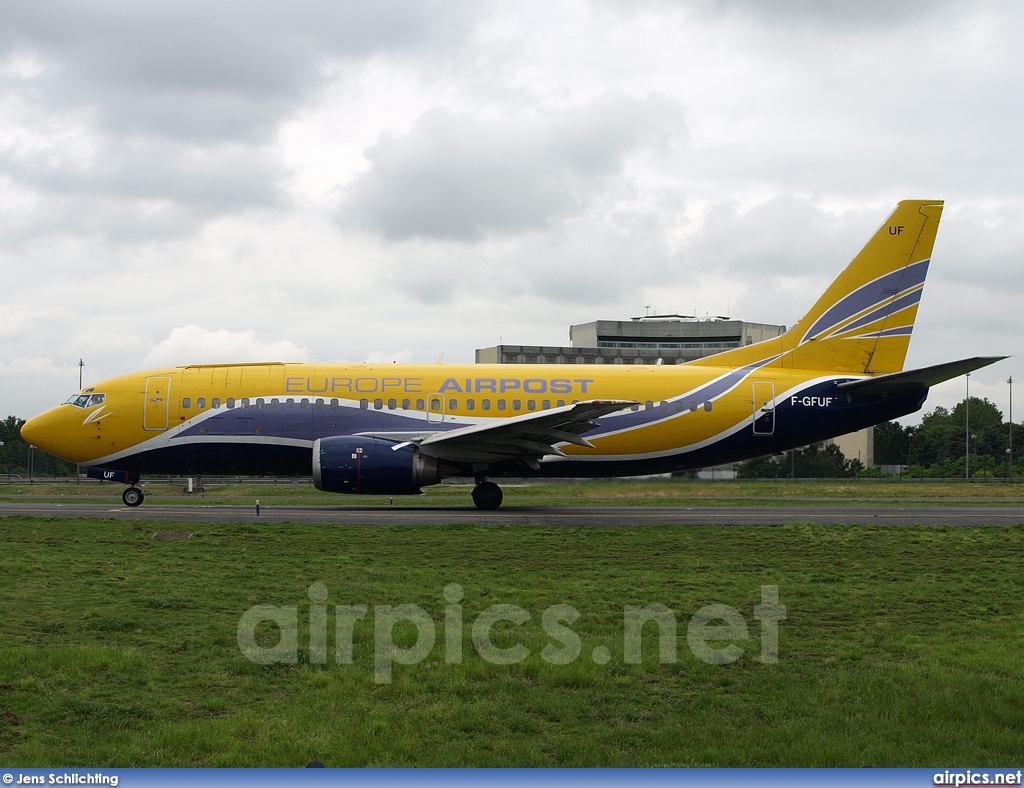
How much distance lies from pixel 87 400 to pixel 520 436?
1256 centimetres

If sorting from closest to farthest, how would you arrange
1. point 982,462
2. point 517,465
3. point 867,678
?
point 867,678 < point 517,465 < point 982,462

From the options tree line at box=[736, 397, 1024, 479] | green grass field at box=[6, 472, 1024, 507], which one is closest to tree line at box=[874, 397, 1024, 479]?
tree line at box=[736, 397, 1024, 479]

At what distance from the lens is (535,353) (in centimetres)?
8569

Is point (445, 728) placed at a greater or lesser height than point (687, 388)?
lesser

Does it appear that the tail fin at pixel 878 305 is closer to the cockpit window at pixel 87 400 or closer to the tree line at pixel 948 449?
the cockpit window at pixel 87 400

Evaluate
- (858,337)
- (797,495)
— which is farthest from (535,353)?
(858,337)

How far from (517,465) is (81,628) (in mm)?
17326

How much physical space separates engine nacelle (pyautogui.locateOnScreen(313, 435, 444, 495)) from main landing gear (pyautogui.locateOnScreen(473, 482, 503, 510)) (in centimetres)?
238

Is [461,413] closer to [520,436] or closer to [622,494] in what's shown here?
[520,436]

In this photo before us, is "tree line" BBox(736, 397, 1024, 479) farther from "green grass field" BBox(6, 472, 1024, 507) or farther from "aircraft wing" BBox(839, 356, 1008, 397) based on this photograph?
"aircraft wing" BBox(839, 356, 1008, 397)

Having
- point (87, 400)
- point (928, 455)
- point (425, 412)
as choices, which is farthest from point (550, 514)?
point (928, 455)

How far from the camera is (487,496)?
26.2m

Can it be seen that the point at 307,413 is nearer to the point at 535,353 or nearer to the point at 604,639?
the point at 604,639

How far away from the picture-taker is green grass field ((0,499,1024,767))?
20.7 ft
